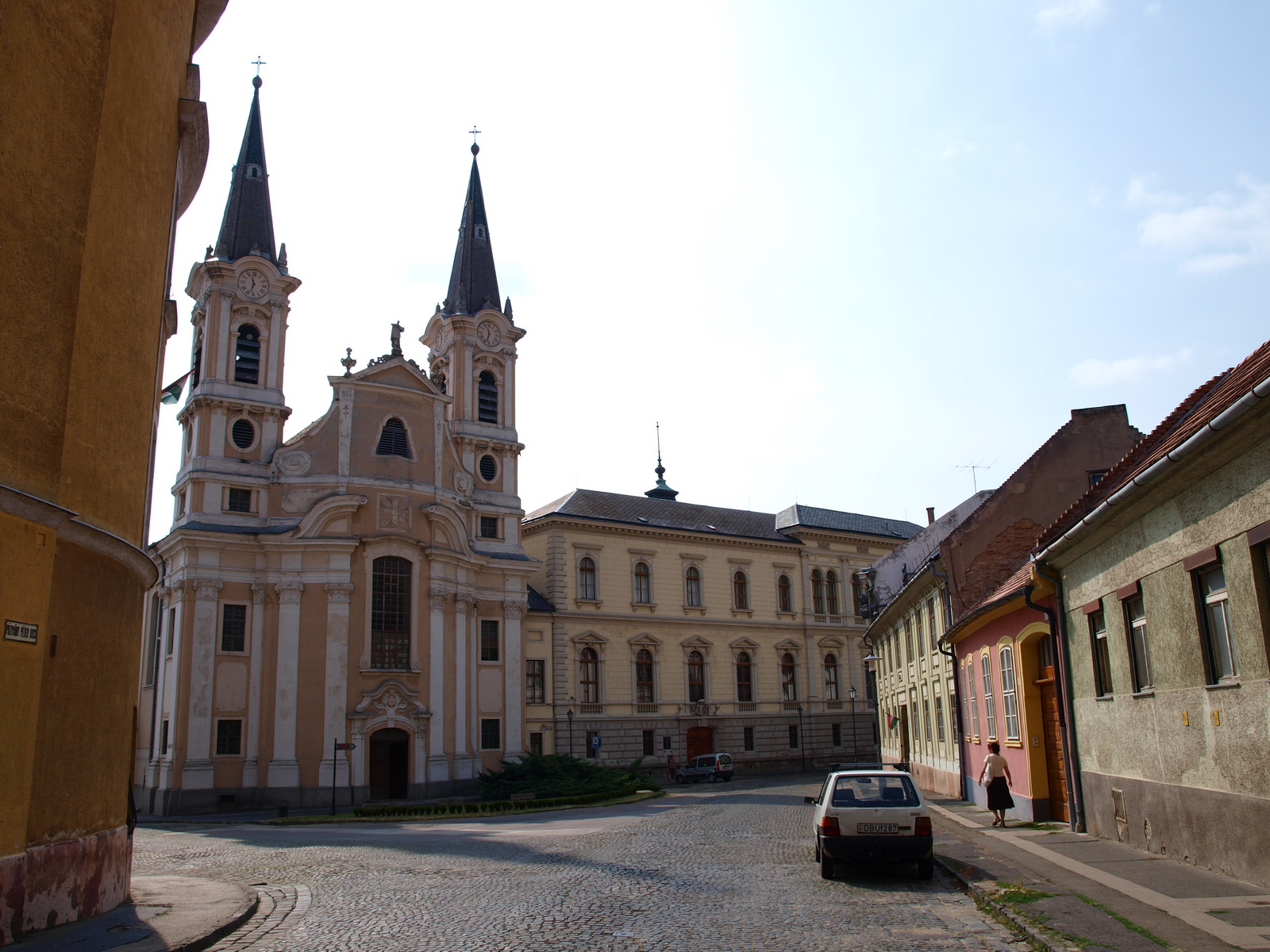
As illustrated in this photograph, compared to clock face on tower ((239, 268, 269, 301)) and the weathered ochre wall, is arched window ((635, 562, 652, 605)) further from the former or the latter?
the weathered ochre wall

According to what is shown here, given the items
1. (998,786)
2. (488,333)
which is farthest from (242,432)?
(998,786)

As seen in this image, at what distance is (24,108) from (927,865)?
13.7 meters

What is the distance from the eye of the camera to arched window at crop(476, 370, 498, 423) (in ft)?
158

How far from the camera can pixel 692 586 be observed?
5519 centimetres

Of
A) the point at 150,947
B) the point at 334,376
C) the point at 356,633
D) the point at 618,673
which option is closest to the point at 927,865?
the point at 150,947

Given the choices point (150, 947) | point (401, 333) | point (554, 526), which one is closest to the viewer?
point (150, 947)

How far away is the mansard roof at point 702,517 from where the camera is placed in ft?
176

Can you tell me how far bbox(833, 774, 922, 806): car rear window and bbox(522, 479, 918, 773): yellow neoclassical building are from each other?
34419 millimetres

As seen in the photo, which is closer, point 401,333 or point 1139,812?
point 1139,812

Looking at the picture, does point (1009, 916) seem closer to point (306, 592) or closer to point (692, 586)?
point (306, 592)

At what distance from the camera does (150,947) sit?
9.82 m

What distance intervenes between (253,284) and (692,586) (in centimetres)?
2628

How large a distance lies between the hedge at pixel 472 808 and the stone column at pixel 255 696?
7.74 metres

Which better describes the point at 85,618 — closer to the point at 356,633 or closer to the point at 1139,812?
the point at 1139,812
